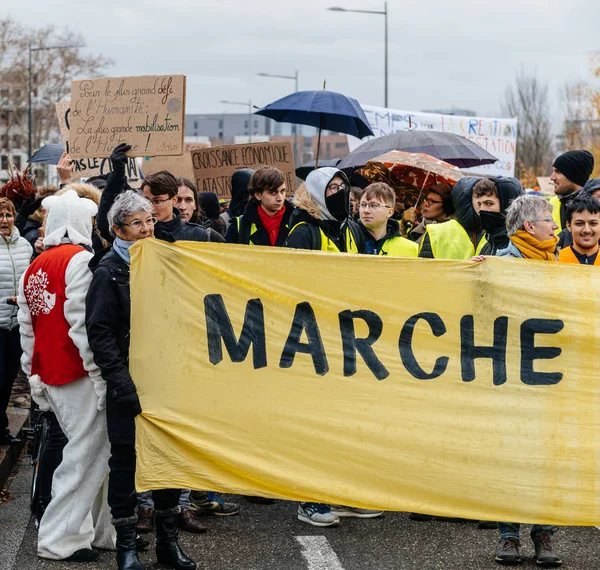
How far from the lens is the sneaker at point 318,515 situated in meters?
6.52

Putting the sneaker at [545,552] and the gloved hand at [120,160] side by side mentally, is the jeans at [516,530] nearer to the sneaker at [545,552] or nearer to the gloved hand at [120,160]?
the sneaker at [545,552]

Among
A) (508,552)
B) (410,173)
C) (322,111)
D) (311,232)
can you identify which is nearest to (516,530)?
(508,552)

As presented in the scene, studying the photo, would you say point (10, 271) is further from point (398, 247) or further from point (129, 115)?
point (398, 247)

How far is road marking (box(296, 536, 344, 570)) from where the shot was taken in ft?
18.7

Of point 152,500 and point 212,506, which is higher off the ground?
point 152,500

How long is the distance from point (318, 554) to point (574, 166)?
388cm

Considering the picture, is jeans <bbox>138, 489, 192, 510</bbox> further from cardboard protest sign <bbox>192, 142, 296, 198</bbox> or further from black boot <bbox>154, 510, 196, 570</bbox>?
cardboard protest sign <bbox>192, 142, 296, 198</bbox>

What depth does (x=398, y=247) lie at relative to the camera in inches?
290

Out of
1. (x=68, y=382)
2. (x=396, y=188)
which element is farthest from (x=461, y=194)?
(x=68, y=382)

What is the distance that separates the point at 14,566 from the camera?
223 inches

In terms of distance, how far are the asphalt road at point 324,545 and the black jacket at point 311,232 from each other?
1700 mm

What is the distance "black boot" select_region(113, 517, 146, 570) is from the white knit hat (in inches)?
60.6

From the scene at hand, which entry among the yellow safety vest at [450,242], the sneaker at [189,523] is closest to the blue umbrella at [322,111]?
the yellow safety vest at [450,242]

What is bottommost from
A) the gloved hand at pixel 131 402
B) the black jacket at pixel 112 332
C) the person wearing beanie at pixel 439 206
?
the gloved hand at pixel 131 402
